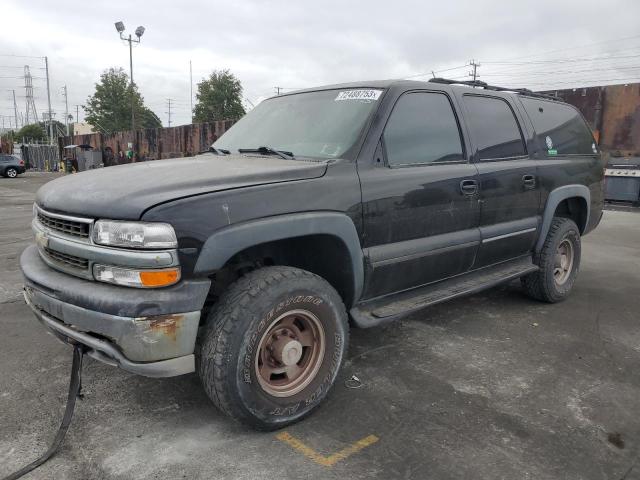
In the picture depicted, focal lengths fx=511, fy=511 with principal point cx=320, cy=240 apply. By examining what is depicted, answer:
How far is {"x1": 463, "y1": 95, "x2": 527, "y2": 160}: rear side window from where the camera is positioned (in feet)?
12.9

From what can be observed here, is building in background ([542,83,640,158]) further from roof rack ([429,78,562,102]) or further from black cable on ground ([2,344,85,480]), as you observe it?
black cable on ground ([2,344,85,480])

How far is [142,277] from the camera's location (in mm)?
2289

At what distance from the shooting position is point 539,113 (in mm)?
4699

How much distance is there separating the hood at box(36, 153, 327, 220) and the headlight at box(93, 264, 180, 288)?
24 cm

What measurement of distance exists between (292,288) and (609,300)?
3920 millimetres

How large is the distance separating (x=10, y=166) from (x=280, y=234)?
31703 millimetres

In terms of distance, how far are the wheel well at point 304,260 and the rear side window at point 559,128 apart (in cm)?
263

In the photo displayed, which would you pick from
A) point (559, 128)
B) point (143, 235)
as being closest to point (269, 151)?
point (143, 235)

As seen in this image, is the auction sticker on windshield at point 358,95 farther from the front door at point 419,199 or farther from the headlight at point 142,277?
the headlight at point 142,277

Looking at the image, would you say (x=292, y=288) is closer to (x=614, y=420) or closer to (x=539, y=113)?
(x=614, y=420)

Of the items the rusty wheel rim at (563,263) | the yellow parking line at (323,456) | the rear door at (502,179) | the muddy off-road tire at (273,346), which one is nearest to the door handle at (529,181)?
the rear door at (502,179)

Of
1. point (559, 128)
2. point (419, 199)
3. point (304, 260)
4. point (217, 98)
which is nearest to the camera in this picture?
point (304, 260)

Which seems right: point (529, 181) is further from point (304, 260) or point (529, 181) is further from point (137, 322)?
point (137, 322)

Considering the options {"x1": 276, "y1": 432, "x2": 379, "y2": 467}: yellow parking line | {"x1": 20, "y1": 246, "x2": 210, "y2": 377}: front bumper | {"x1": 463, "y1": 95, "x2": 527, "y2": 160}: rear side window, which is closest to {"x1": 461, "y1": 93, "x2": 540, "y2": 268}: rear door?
{"x1": 463, "y1": 95, "x2": 527, "y2": 160}: rear side window
